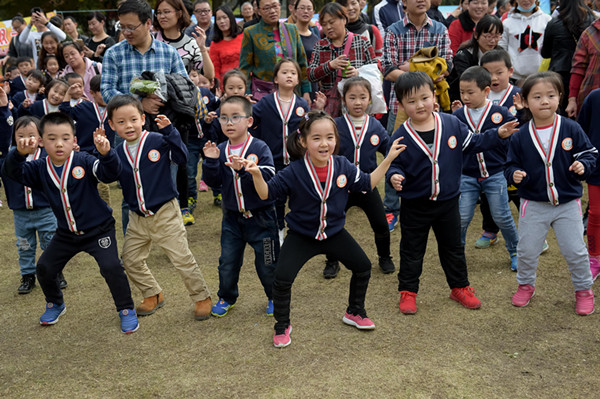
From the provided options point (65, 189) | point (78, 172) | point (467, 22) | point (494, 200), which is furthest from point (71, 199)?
point (467, 22)

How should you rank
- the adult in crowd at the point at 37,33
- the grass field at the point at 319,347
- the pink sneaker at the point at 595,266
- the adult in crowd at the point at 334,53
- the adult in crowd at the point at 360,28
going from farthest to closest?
the adult in crowd at the point at 37,33
the adult in crowd at the point at 360,28
the adult in crowd at the point at 334,53
the pink sneaker at the point at 595,266
the grass field at the point at 319,347

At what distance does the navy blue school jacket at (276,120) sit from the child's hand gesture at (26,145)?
6.60 ft

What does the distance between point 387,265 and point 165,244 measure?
1.91 m

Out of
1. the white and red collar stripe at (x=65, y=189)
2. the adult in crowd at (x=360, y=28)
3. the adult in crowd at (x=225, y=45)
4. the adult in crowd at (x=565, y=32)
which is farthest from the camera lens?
the adult in crowd at (x=225, y=45)

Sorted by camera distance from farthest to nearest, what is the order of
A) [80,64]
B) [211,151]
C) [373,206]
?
[80,64], [373,206], [211,151]

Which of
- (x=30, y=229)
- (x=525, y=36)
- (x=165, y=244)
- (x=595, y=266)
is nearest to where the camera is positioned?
(x=165, y=244)

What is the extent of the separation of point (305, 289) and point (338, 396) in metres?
1.57

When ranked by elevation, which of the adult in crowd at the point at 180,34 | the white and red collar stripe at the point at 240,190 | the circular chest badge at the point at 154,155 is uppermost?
the adult in crowd at the point at 180,34

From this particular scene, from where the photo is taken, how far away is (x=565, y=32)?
20.6 ft

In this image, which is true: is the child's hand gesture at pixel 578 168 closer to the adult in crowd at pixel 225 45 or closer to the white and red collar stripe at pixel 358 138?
the white and red collar stripe at pixel 358 138

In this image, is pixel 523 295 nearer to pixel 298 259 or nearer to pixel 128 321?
pixel 298 259

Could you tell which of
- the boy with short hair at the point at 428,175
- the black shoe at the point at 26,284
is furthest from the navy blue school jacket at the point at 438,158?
the black shoe at the point at 26,284

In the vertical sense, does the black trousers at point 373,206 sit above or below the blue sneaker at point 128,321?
above

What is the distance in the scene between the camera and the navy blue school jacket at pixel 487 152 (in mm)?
4684
